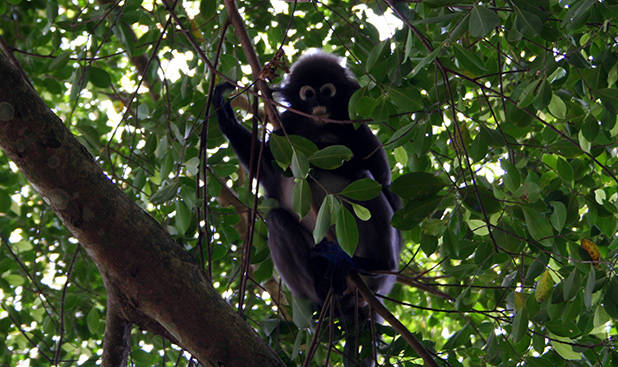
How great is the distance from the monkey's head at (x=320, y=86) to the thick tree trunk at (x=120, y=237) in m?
1.92

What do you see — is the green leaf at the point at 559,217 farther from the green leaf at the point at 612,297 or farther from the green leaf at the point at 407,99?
the green leaf at the point at 407,99

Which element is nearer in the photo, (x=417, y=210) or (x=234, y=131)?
(x=417, y=210)

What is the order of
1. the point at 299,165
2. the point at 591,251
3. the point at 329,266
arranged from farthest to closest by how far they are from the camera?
the point at 329,266 < the point at 591,251 < the point at 299,165

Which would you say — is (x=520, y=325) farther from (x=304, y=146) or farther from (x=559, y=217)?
(x=304, y=146)

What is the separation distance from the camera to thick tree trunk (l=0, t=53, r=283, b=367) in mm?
1626

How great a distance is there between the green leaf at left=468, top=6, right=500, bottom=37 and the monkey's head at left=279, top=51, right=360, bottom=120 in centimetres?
209

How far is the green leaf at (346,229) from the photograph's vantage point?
1.65 meters

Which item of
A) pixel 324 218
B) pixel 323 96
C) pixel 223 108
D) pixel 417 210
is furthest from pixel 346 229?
pixel 323 96

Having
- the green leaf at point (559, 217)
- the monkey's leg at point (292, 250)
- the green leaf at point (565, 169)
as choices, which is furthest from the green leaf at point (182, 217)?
the green leaf at point (565, 169)

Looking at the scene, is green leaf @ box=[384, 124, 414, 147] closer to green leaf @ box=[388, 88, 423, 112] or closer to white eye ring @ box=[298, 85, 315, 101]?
green leaf @ box=[388, 88, 423, 112]

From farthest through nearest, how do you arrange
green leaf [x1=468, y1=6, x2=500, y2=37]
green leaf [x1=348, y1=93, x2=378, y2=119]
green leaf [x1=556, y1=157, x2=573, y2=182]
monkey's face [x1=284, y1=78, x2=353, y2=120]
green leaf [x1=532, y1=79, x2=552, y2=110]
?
monkey's face [x1=284, y1=78, x2=353, y2=120]
green leaf [x1=556, y1=157, x2=573, y2=182]
green leaf [x1=348, y1=93, x2=378, y2=119]
green leaf [x1=532, y1=79, x2=552, y2=110]
green leaf [x1=468, y1=6, x2=500, y2=37]

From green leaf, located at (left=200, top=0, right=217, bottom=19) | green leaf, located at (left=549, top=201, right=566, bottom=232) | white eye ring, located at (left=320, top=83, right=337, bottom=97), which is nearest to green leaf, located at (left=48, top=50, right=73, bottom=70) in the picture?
green leaf, located at (left=200, top=0, right=217, bottom=19)

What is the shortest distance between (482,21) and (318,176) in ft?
7.09

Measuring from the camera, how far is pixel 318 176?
11.7 ft
